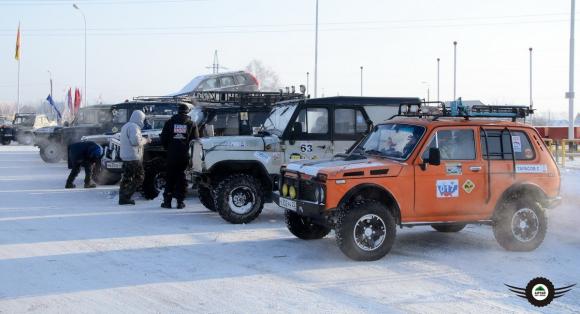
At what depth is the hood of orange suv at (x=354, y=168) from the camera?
7666mm

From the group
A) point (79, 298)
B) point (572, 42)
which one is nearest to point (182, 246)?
point (79, 298)

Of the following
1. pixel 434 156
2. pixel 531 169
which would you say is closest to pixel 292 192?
pixel 434 156

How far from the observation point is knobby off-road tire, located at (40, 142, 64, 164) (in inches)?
924

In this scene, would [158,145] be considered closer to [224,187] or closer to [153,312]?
[224,187]

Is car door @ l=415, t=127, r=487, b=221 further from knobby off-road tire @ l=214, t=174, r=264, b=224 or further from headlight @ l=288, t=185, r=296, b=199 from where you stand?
knobby off-road tire @ l=214, t=174, r=264, b=224

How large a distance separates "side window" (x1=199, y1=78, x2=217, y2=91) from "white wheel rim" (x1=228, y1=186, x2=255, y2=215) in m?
15.9

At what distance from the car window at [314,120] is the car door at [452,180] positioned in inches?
122

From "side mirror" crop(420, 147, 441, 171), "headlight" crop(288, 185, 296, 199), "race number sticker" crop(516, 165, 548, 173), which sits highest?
"side mirror" crop(420, 147, 441, 171)

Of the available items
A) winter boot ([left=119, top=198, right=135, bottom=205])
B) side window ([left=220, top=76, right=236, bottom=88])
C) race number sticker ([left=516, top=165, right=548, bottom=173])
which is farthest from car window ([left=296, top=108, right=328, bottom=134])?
side window ([left=220, top=76, right=236, bottom=88])

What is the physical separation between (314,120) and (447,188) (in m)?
3.44

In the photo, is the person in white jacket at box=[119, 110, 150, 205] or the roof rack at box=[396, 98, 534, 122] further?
the person in white jacket at box=[119, 110, 150, 205]

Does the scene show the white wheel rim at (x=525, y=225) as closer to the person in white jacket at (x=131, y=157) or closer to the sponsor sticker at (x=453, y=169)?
the sponsor sticker at (x=453, y=169)

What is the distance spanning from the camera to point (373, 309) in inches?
225

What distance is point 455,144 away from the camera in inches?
329
